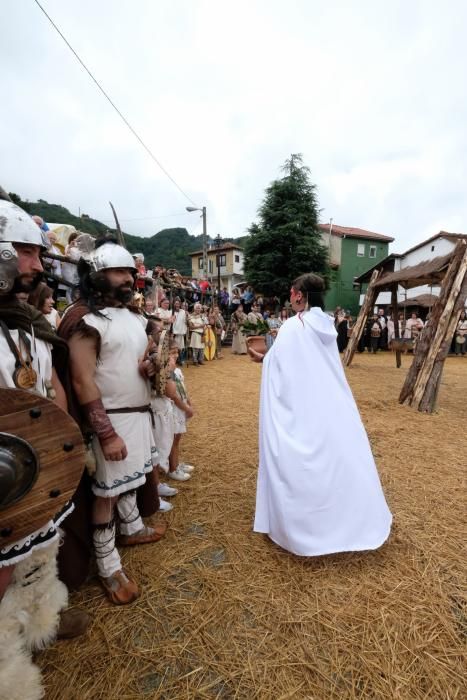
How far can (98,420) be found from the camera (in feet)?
5.63

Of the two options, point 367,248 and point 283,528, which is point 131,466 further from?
point 367,248

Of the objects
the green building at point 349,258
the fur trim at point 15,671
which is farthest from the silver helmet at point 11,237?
the green building at point 349,258

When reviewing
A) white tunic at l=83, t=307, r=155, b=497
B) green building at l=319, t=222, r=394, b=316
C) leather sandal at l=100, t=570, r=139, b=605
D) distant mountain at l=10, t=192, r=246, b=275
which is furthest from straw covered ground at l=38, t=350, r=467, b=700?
distant mountain at l=10, t=192, r=246, b=275

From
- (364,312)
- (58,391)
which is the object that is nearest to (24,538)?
(58,391)

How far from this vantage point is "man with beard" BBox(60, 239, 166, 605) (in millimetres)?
1712

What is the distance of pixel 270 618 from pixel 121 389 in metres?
1.42

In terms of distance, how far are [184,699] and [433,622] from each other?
1272mm

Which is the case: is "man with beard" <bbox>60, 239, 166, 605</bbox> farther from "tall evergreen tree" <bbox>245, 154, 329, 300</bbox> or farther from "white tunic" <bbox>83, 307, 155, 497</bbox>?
"tall evergreen tree" <bbox>245, 154, 329, 300</bbox>

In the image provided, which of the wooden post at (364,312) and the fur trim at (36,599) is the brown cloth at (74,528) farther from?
the wooden post at (364,312)

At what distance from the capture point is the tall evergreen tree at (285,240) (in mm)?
22562

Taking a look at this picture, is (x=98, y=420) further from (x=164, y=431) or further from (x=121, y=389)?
(x=164, y=431)

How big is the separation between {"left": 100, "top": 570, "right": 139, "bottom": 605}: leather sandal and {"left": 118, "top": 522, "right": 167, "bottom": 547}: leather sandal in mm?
389

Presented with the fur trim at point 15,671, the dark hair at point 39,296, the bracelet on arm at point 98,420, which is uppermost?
the dark hair at point 39,296

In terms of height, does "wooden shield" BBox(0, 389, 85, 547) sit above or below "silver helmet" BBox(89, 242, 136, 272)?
below
